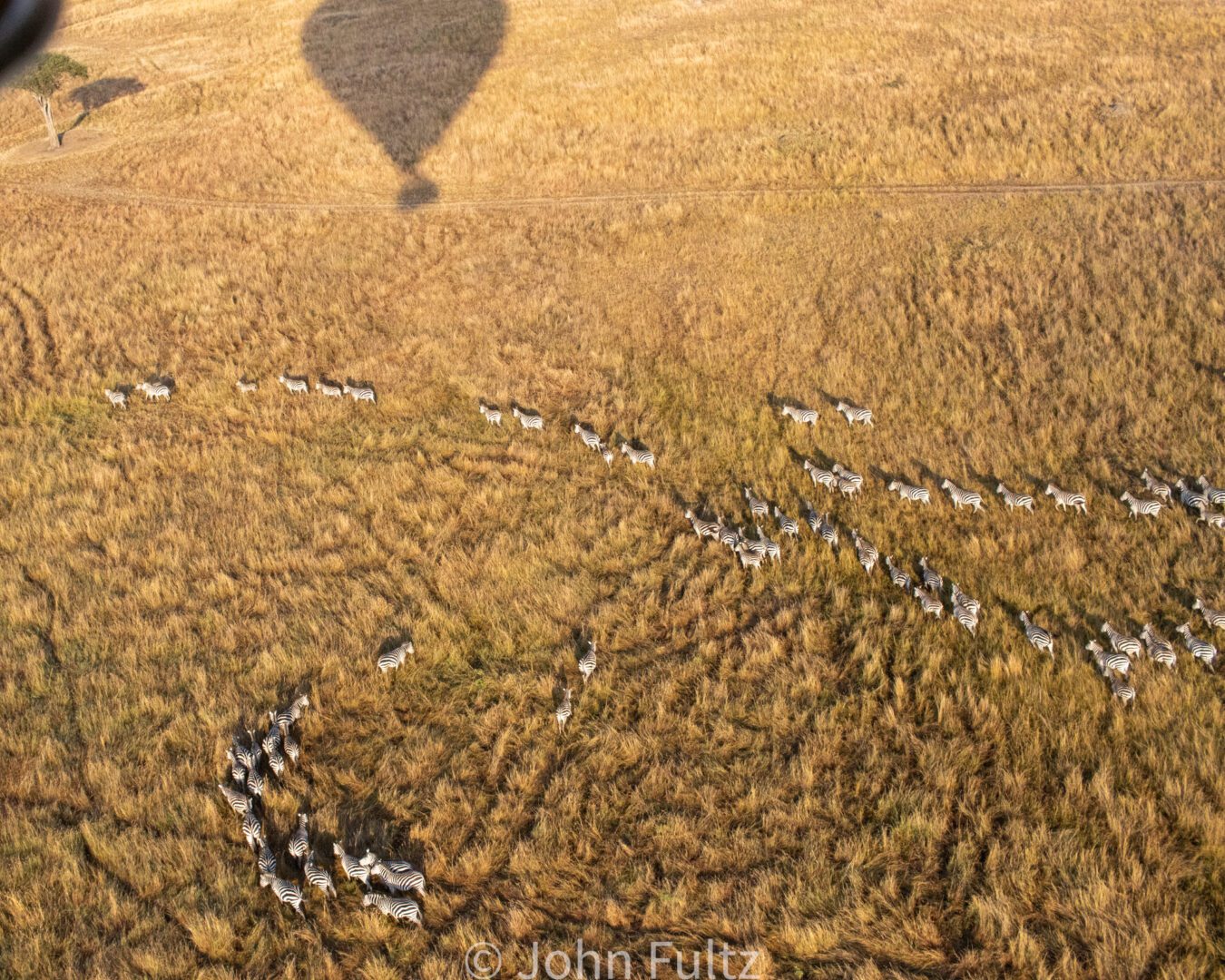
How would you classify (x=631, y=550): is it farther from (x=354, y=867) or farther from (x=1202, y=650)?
(x=1202, y=650)

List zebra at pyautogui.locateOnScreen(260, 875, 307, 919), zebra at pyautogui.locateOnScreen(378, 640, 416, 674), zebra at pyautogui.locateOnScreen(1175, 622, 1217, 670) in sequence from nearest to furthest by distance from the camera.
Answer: zebra at pyautogui.locateOnScreen(260, 875, 307, 919) < zebra at pyautogui.locateOnScreen(1175, 622, 1217, 670) < zebra at pyautogui.locateOnScreen(378, 640, 416, 674)

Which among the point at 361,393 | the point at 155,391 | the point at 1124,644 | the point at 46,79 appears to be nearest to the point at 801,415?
the point at 1124,644

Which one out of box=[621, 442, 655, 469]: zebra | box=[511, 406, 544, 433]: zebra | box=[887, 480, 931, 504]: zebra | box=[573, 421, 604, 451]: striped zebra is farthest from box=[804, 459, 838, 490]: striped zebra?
box=[511, 406, 544, 433]: zebra

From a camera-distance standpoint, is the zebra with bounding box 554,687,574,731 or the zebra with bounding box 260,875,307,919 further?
the zebra with bounding box 554,687,574,731

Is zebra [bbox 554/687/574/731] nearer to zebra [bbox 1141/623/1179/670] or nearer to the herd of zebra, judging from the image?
the herd of zebra

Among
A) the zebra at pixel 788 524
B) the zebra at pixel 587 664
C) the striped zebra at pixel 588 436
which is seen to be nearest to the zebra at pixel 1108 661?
the zebra at pixel 788 524

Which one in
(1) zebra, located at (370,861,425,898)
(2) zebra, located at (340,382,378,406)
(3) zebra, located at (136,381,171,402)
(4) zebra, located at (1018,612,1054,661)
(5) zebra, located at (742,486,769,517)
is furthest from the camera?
(3) zebra, located at (136,381,171,402)

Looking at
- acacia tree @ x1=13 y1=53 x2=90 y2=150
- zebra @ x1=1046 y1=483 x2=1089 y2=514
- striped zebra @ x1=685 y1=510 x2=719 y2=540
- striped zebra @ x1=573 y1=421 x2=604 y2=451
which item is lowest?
zebra @ x1=1046 y1=483 x2=1089 y2=514
